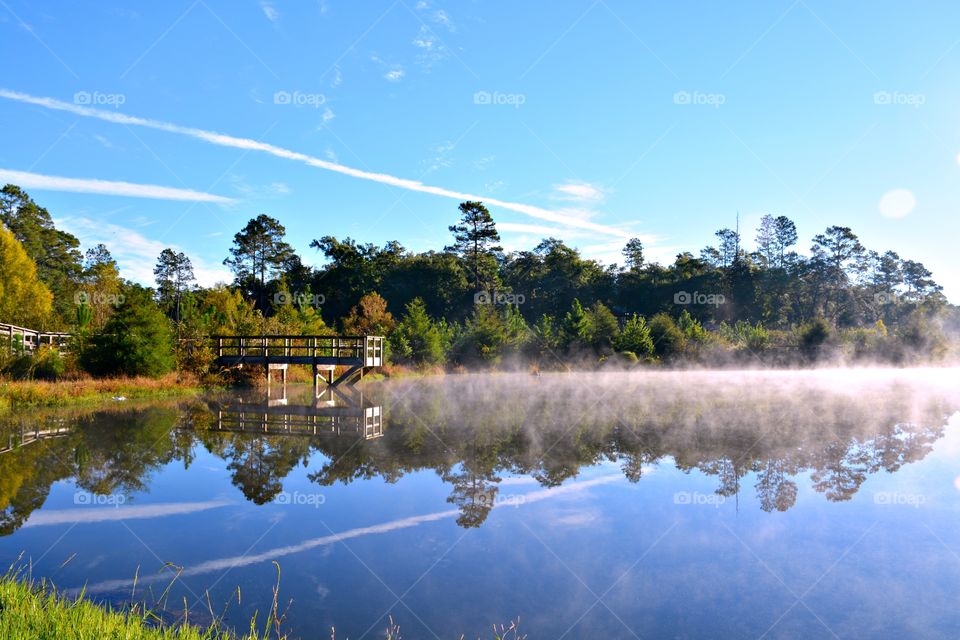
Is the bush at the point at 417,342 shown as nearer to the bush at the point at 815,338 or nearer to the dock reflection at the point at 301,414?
the dock reflection at the point at 301,414

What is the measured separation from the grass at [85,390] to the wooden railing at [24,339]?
10.7 feet

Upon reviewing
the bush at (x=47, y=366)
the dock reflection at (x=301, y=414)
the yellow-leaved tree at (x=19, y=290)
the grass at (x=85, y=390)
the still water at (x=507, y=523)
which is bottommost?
the dock reflection at (x=301, y=414)

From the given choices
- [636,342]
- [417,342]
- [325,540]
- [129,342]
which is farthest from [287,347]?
[636,342]

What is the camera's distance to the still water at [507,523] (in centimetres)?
568

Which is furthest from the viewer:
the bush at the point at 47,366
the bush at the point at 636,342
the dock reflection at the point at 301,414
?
the bush at the point at 636,342

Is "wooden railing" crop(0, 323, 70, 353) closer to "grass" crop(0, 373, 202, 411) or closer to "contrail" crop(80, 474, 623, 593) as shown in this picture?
"grass" crop(0, 373, 202, 411)

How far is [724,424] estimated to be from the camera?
1670 centimetres

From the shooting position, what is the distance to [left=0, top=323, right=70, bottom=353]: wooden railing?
23734mm

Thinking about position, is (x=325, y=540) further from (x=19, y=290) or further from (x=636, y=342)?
(x=19, y=290)

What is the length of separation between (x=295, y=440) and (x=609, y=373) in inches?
1299

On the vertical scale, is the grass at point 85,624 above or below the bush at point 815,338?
below

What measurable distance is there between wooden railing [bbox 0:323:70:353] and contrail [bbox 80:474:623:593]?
2255cm

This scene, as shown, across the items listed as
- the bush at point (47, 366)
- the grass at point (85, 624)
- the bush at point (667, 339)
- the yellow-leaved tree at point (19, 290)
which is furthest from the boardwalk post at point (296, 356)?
the bush at point (667, 339)

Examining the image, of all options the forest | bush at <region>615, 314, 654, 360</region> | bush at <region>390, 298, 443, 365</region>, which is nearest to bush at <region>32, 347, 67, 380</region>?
the forest
